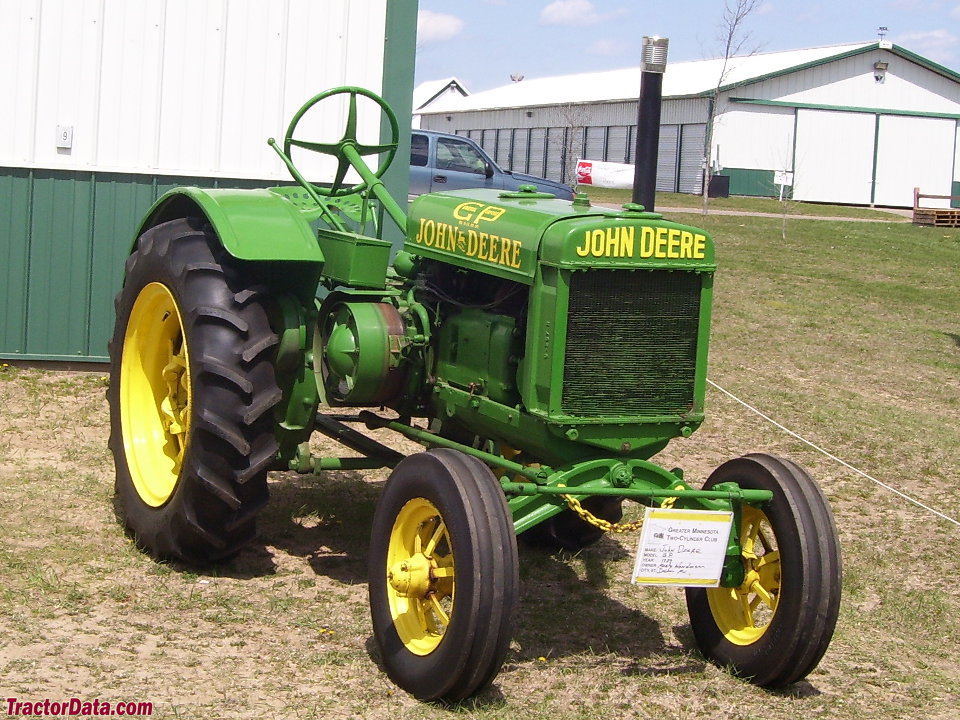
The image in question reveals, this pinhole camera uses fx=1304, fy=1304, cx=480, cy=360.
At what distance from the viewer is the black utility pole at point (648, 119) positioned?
744 cm

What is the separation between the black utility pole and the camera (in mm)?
7438

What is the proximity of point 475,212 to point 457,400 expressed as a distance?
0.77 m

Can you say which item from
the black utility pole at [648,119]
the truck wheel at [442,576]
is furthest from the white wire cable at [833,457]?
the truck wheel at [442,576]

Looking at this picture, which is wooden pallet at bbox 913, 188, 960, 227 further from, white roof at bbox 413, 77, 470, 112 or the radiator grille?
white roof at bbox 413, 77, 470, 112

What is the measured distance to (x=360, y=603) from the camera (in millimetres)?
5352

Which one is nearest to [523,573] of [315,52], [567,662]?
[567,662]

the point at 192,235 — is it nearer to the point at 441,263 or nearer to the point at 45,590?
the point at 441,263

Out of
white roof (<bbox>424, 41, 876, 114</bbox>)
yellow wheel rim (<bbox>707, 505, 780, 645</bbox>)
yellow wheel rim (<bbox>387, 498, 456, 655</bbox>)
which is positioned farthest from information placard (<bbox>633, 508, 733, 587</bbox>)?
white roof (<bbox>424, 41, 876, 114</bbox>)

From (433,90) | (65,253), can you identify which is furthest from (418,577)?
(433,90)

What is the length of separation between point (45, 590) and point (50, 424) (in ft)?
9.74

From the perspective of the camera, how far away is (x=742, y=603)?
492 centimetres

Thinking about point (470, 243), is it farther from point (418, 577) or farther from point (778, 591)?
point (778, 591)

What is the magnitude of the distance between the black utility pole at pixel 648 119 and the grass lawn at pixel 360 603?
1725 millimetres

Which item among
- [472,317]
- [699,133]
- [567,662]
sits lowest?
[567,662]
